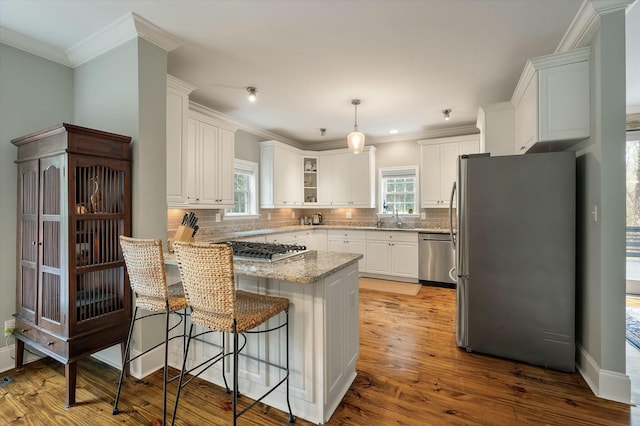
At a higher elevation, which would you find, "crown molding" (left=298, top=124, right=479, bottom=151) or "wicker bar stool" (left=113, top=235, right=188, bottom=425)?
"crown molding" (left=298, top=124, right=479, bottom=151)

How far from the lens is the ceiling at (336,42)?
2.11 metres

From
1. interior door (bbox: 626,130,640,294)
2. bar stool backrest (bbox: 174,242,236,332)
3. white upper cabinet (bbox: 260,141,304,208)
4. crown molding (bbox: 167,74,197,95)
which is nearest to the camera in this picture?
bar stool backrest (bbox: 174,242,236,332)

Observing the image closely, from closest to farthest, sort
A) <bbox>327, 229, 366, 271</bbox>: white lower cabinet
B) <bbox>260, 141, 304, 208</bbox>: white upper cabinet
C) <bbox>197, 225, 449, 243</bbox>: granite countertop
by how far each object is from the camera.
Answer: <bbox>197, 225, 449, 243</bbox>: granite countertop → <bbox>260, 141, 304, 208</bbox>: white upper cabinet → <bbox>327, 229, 366, 271</bbox>: white lower cabinet

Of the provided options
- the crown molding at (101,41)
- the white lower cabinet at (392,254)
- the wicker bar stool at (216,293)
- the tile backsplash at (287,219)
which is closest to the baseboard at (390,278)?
the white lower cabinet at (392,254)

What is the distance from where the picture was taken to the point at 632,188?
13.7 feet

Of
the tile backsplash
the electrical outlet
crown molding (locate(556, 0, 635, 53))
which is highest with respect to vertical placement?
crown molding (locate(556, 0, 635, 53))

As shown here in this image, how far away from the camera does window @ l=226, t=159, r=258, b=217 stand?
4958 millimetres

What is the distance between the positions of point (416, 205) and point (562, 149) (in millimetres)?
2954

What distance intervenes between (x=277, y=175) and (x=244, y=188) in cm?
64

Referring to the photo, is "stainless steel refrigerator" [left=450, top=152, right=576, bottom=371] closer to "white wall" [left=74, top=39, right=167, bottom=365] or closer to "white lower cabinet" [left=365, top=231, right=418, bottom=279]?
"white lower cabinet" [left=365, top=231, right=418, bottom=279]

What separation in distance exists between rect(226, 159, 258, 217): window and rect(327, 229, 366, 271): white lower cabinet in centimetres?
155

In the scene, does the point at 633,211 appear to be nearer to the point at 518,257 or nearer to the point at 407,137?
the point at 518,257

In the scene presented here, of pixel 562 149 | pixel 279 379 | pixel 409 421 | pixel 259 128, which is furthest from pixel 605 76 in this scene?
pixel 259 128

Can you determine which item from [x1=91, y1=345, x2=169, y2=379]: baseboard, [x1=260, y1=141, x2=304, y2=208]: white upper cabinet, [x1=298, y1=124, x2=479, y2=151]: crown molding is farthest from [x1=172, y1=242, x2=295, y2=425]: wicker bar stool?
[x1=298, y1=124, x2=479, y2=151]: crown molding
